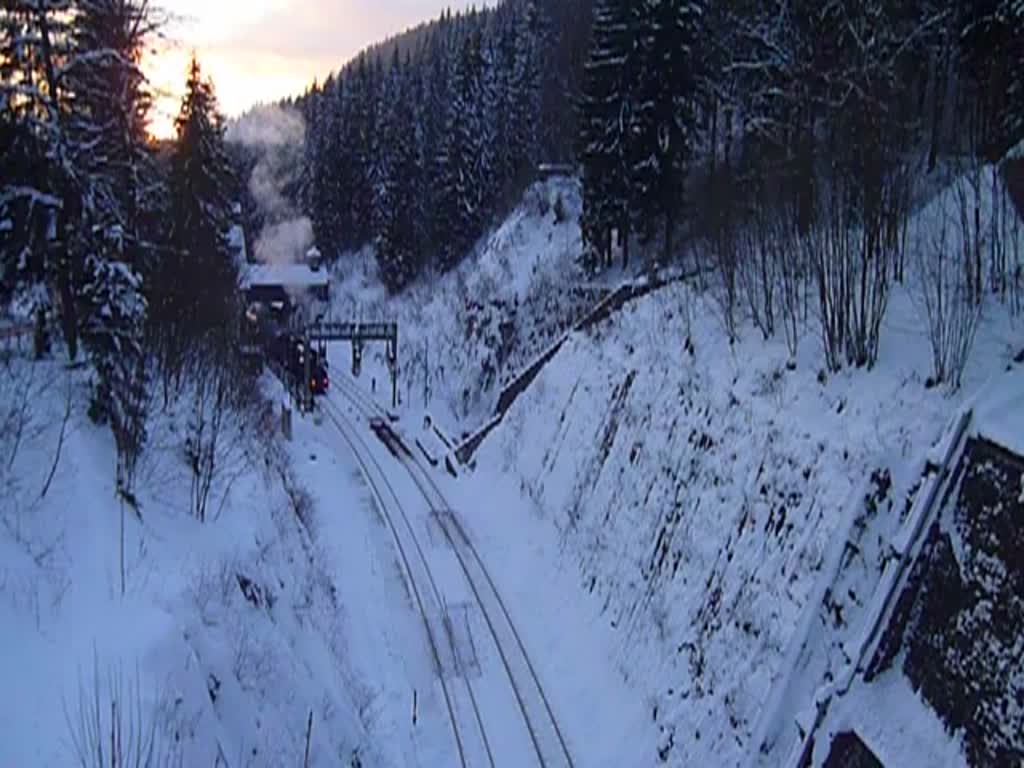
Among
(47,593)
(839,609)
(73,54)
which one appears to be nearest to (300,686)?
(47,593)

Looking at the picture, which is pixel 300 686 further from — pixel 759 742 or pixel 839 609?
pixel 839 609

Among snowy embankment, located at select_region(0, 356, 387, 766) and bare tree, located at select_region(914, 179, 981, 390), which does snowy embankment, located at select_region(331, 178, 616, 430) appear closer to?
snowy embankment, located at select_region(0, 356, 387, 766)

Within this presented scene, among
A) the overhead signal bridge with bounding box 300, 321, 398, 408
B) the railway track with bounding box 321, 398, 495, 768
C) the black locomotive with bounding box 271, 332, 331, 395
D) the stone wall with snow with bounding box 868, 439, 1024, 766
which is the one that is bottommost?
the railway track with bounding box 321, 398, 495, 768

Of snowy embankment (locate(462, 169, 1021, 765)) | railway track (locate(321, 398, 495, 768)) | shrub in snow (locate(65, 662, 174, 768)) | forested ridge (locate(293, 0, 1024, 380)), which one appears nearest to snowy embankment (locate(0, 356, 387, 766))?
shrub in snow (locate(65, 662, 174, 768))

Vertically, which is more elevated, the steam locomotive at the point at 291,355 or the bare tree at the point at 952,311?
the bare tree at the point at 952,311

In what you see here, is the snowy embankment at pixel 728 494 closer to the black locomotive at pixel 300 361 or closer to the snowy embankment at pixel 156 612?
the snowy embankment at pixel 156 612

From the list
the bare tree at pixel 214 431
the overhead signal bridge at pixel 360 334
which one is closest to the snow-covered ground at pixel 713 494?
the bare tree at pixel 214 431
